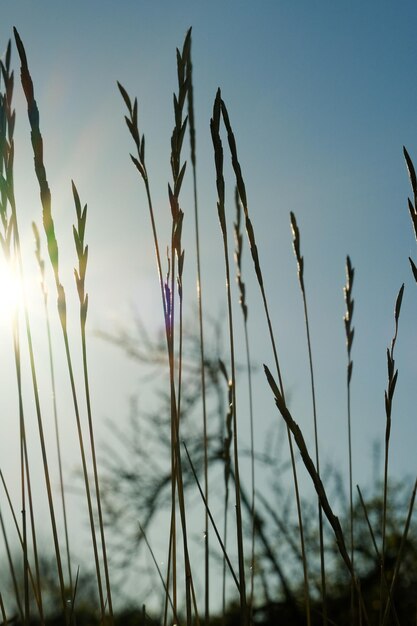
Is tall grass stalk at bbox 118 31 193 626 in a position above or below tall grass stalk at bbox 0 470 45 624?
above

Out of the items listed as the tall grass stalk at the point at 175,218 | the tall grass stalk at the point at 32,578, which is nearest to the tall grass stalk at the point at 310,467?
the tall grass stalk at the point at 175,218

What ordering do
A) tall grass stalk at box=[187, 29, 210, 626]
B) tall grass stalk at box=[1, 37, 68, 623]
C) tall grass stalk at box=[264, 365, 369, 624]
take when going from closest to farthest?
→ 1. tall grass stalk at box=[264, 365, 369, 624]
2. tall grass stalk at box=[1, 37, 68, 623]
3. tall grass stalk at box=[187, 29, 210, 626]

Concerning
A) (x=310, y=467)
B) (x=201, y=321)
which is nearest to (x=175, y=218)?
(x=201, y=321)

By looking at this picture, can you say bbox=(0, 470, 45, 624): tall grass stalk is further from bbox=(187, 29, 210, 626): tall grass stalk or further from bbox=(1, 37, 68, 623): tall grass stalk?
bbox=(187, 29, 210, 626): tall grass stalk

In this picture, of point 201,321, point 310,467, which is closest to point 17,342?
point 201,321

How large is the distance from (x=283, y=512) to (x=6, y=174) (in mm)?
9251

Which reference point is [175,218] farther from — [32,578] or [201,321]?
[32,578]

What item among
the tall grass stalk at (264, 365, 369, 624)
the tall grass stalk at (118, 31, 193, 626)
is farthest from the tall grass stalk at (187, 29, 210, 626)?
the tall grass stalk at (264, 365, 369, 624)

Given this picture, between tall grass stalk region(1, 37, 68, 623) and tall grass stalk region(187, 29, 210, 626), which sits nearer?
tall grass stalk region(1, 37, 68, 623)

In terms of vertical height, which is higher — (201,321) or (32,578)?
(201,321)

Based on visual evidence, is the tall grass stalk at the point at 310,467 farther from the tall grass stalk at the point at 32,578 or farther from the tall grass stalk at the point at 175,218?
the tall grass stalk at the point at 32,578

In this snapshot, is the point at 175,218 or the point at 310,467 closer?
the point at 310,467

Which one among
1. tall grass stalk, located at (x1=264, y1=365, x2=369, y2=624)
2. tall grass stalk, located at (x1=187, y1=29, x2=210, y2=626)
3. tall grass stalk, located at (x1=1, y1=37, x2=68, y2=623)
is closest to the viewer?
tall grass stalk, located at (x1=264, y1=365, x2=369, y2=624)

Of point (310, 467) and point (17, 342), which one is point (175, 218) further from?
point (310, 467)
